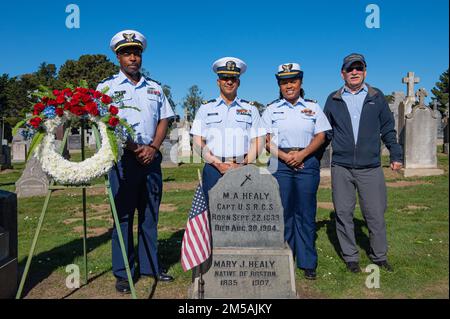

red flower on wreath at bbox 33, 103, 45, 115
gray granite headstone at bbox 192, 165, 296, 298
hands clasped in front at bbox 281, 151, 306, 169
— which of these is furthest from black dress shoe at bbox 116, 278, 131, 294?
hands clasped in front at bbox 281, 151, 306, 169

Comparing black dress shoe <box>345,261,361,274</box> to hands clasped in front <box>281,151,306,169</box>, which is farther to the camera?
black dress shoe <box>345,261,361,274</box>

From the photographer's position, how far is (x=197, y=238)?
366 centimetres

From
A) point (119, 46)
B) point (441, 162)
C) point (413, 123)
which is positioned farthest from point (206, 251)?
point (441, 162)

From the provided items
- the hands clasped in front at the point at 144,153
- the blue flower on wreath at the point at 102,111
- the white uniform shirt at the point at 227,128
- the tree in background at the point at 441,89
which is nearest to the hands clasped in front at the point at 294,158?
the white uniform shirt at the point at 227,128

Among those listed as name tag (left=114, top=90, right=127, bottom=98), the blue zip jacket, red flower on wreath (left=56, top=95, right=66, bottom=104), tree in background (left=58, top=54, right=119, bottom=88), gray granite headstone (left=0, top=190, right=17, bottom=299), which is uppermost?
tree in background (left=58, top=54, right=119, bottom=88)

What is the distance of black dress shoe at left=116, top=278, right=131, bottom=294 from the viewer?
4.11 m

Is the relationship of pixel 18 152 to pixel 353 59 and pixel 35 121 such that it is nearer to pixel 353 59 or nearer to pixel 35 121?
pixel 35 121

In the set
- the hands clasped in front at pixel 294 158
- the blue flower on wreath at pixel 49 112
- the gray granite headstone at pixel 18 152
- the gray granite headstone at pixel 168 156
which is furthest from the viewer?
the gray granite headstone at pixel 18 152

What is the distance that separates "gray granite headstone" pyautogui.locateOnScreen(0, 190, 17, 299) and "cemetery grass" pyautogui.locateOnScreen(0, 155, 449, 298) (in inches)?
9.0

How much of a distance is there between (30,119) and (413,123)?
38.7 feet

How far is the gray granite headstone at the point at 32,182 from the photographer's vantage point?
1064cm

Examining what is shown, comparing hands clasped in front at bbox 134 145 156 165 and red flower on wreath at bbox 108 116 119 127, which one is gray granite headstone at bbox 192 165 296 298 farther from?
red flower on wreath at bbox 108 116 119 127

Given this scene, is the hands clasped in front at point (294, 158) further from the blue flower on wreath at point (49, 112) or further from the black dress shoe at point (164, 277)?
the blue flower on wreath at point (49, 112)
